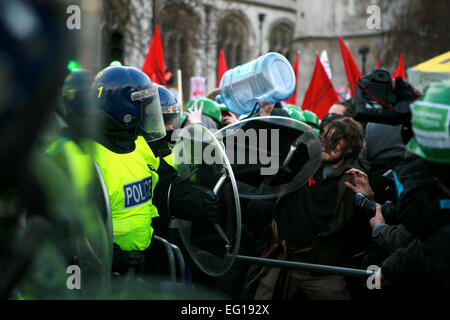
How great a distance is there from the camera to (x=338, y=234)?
10.1 feet

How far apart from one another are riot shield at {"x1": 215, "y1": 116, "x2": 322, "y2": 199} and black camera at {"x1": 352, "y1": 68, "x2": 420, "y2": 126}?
106 cm

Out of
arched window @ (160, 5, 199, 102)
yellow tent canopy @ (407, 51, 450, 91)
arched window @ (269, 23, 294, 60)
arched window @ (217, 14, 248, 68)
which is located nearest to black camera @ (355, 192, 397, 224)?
yellow tent canopy @ (407, 51, 450, 91)

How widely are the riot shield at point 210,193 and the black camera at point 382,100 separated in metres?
0.72

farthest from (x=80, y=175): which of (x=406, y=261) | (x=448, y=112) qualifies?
(x=406, y=261)

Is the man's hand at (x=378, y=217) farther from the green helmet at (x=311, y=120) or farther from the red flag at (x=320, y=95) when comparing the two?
the red flag at (x=320, y=95)

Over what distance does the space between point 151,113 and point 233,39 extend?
94.5 feet

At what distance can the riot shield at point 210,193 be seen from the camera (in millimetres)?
2469

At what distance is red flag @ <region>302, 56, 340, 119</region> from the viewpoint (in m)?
6.69

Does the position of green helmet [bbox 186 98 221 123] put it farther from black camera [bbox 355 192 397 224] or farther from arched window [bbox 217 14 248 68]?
arched window [bbox 217 14 248 68]

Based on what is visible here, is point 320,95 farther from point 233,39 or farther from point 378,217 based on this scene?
point 233,39

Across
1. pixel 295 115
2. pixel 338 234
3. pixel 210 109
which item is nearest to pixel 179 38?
pixel 210 109

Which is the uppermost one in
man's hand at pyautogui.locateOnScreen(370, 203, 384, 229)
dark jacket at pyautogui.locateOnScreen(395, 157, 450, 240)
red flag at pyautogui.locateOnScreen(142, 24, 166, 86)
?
red flag at pyautogui.locateOnScreen(142, 24, 166, 86)

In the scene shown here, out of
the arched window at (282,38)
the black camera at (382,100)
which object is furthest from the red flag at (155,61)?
the arched window at (282,38)

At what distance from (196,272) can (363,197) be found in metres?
1.56
